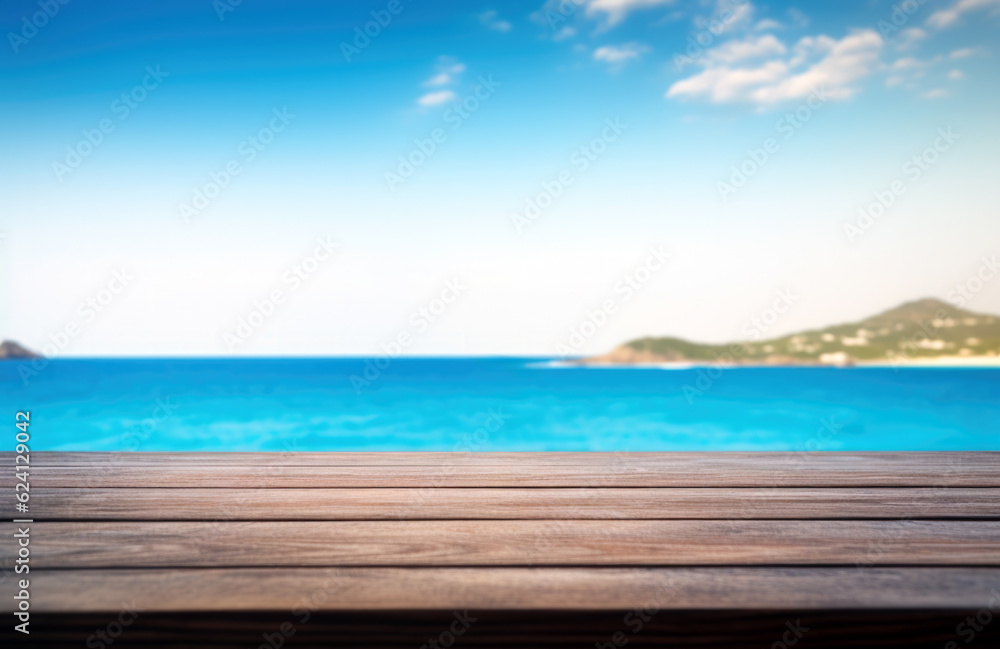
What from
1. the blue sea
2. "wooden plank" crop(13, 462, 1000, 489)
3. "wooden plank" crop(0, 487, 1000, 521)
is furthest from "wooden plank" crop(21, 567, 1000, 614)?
the blue sea

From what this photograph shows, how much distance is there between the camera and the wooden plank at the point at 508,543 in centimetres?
73

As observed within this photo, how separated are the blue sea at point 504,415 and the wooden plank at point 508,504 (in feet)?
22.2

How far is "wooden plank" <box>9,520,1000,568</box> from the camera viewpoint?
0.73 m

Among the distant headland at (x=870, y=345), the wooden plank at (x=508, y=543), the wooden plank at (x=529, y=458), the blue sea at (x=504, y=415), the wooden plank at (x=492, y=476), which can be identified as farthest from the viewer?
the distant headland at (x=870, y=345)

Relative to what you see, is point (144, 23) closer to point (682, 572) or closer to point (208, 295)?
point (208, 295)

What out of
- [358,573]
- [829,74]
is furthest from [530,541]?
[829,74]

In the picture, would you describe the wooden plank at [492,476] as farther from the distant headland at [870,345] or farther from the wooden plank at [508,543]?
the distant headland at [870,345]

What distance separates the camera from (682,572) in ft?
2.28

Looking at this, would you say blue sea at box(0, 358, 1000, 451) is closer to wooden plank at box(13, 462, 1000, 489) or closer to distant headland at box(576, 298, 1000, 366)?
distant headland at box(576, 298, 1000, 366)

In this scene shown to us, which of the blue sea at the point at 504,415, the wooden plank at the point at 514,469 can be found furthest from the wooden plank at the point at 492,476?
the blue sea at the point at 504,415

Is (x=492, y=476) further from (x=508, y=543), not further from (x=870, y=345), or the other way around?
(x=870, y=345)

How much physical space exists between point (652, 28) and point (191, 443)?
1311 cm

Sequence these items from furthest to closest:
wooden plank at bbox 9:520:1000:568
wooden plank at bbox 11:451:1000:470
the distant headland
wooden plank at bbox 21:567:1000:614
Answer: the distant headland
wooden plank at bbox 11:451:1000:470
wooden plank at bbox 9:520:1000:568
wooden plank at bbox 21:567:1000:614

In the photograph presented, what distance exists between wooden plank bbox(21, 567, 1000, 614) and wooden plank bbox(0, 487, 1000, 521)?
0.22 meters
